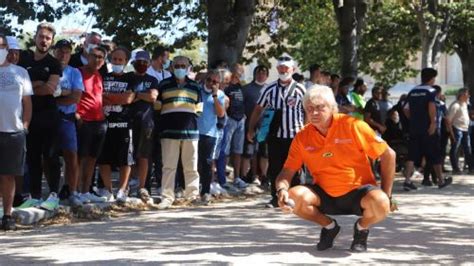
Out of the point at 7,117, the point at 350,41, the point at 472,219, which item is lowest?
the point at 472,219

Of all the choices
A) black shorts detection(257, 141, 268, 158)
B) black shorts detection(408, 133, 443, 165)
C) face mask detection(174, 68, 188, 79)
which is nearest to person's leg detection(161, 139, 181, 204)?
face mask detection(174, 68, 188, 79)

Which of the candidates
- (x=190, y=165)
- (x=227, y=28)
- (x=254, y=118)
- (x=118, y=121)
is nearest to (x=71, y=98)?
(x=118, y=121)

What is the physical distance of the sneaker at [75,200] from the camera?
10938 millimetres

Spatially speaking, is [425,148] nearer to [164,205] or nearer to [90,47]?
[164,205]

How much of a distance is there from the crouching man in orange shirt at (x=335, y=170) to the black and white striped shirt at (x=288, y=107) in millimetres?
3593

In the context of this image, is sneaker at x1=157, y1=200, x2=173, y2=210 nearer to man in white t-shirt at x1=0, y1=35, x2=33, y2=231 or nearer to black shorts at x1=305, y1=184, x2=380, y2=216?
man in white t-shirt at x1=0, y1=35, x2=33, y2=231

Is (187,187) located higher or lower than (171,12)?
lower

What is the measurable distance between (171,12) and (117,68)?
9.83 meters

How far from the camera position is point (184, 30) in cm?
2342

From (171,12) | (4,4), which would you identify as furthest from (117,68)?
(171,12)

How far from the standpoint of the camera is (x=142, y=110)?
11742mm

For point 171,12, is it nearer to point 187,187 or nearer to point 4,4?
point 4,4

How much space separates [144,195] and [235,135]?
2.56 metres

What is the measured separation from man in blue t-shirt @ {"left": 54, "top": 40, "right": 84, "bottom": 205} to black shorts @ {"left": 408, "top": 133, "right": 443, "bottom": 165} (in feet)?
20.8
